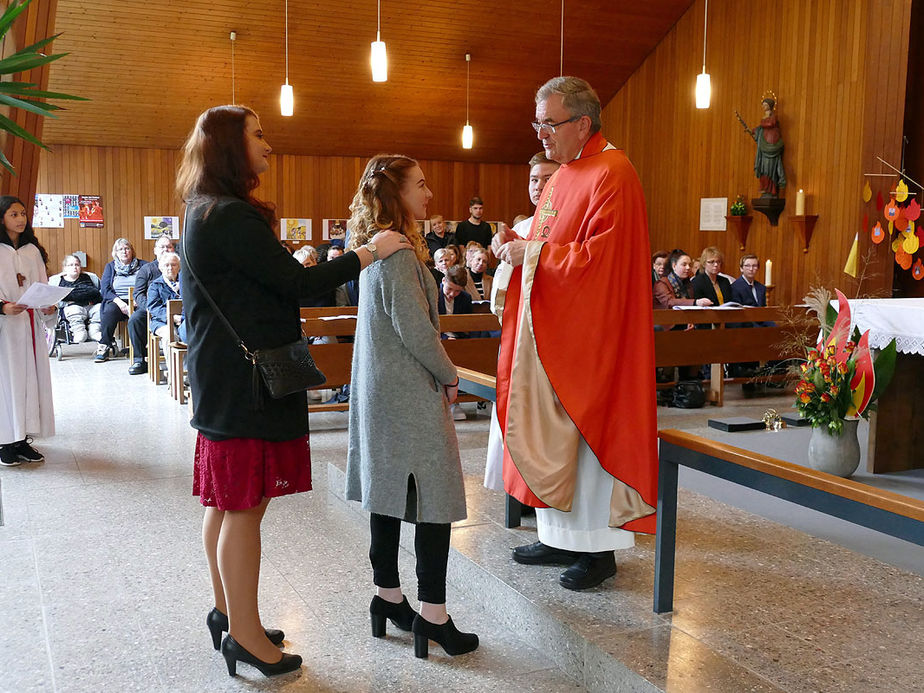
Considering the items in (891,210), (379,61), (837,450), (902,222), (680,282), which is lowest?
(837,450)

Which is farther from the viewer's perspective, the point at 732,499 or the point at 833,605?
the point at 732,499

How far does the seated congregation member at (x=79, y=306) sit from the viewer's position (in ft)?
30.5

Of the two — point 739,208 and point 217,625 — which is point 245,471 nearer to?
point 217,625

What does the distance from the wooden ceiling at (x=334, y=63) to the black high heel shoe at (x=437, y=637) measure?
26.4 ft

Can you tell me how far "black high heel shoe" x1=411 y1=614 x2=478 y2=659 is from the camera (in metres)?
2.40

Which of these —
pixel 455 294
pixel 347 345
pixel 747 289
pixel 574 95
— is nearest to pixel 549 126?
pixel 574 95

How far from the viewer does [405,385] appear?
7.52ft

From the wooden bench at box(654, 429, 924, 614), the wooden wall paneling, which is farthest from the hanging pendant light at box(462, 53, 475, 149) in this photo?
the wooden bench at box(654, 429, 924, 614)

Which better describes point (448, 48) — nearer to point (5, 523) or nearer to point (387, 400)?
point (5, 523)

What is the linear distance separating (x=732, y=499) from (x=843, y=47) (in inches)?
259

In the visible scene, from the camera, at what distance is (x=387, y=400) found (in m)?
2.30

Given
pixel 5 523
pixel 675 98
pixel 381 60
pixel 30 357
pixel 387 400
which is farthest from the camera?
pixel 675 98

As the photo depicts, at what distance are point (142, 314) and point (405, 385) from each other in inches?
274

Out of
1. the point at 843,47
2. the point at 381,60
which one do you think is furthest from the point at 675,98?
the point at 381,60
